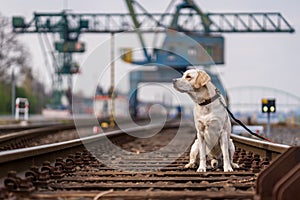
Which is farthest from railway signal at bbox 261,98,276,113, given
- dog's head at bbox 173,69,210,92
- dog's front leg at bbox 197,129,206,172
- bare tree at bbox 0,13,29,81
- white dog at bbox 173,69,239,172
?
bare tree at bbox 0,13,29,81

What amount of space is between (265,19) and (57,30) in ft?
58.4

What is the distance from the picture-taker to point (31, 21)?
153 feet

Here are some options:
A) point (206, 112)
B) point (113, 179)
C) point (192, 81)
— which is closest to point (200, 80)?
point (192, 81)

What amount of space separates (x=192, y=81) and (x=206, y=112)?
40 cm

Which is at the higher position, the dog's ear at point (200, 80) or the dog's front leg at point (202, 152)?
the dog's ear at point (200, 80)

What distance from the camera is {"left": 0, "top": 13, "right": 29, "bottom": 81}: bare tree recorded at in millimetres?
58781

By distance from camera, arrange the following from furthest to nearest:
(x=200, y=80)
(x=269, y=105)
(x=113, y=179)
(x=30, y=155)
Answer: (x=269, y=105) < (x=30, y=155) < (x=200, y=80) < (x=113, y=179)

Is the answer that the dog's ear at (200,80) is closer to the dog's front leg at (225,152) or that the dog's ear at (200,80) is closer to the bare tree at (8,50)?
the dog's front leg at (225,152)

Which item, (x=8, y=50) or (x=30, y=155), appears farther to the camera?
(x=8, y=50)

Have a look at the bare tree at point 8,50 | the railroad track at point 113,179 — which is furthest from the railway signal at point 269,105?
the bare tree at point 8,50

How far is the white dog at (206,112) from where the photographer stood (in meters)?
6.34

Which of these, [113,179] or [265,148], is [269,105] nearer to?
[265,148]

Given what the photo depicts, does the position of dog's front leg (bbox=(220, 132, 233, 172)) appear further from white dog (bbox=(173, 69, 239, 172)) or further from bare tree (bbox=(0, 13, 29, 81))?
bare tree (bbox=(0, 13, 29, 81))

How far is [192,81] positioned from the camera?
6.33 m
